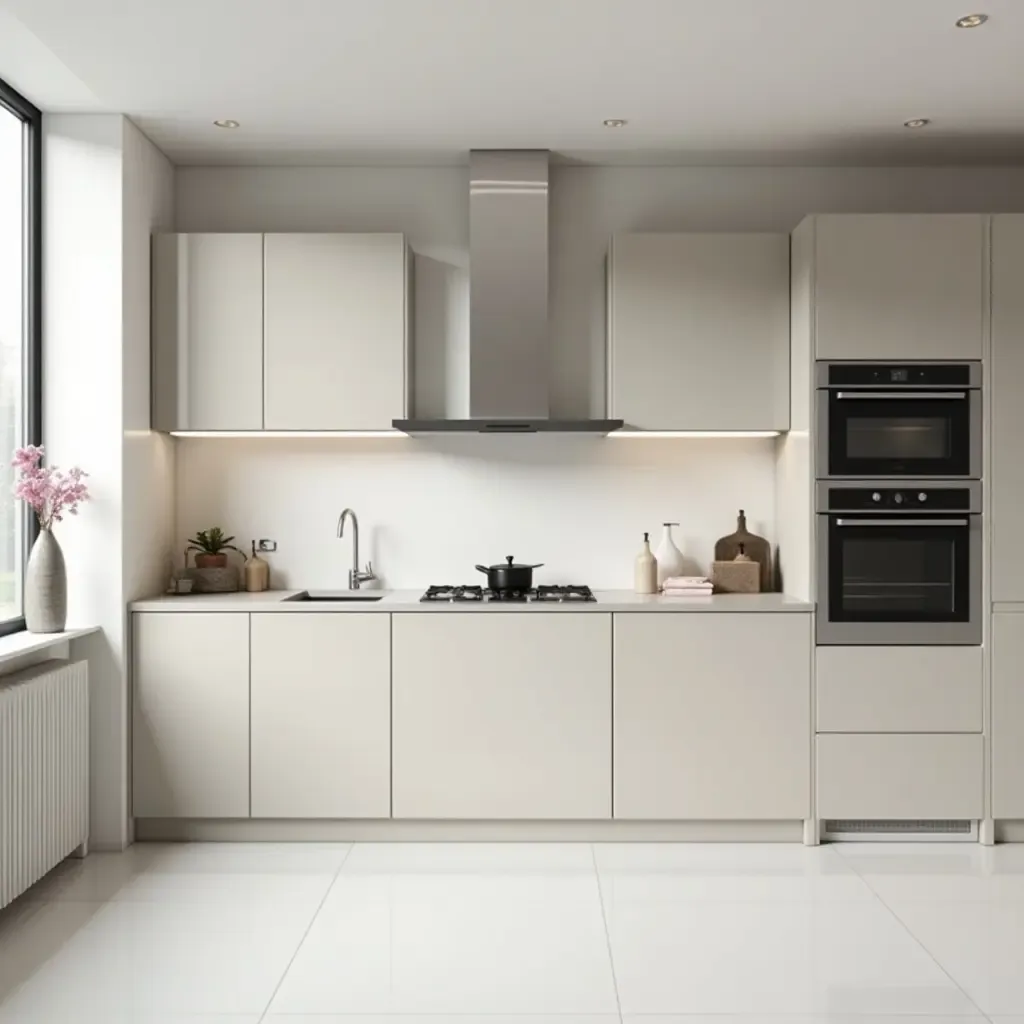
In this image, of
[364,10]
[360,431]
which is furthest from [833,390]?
[364,10]

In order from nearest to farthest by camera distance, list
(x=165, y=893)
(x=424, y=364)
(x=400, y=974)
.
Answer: (x=400, y=974) < (x=165, y=893) < (x=424, y=364)

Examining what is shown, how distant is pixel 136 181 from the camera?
4016 mm

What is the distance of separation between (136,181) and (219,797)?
2.32 meters

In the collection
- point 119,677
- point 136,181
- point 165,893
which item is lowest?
point 165,893

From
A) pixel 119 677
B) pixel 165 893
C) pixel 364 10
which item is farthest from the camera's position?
pixel 119 677

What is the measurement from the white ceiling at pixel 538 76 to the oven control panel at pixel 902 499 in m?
1.35

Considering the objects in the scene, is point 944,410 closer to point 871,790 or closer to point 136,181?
point 871,790

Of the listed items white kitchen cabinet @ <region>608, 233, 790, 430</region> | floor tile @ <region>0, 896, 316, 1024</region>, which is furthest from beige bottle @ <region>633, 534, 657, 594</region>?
floor tile @ <region>0, 896, 316, 1024</region>

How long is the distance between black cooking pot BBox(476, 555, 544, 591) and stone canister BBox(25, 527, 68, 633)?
1.52m

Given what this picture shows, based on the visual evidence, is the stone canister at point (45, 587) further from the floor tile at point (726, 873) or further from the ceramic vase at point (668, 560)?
the ceramic vase at point (668, 560)

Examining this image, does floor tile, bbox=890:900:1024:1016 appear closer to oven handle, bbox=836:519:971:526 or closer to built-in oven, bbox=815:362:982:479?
oven handle, bbox=836:519:971:526

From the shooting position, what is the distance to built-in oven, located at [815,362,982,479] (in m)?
3.91

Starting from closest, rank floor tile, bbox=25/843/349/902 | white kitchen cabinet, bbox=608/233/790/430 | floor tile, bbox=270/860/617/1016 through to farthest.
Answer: floor tile, bbox=270/860/617/1016 → floor tile, bbox=25/843/349/902 → white kitchen cabinet, bbox=608/233/790/430

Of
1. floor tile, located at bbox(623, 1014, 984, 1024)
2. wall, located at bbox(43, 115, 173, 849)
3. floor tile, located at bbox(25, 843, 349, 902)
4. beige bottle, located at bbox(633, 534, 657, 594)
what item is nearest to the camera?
floor tile, located at bbox(623, 1014, 984, 1024)
